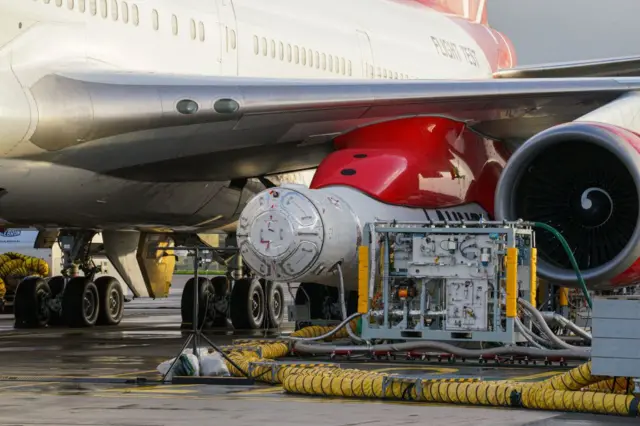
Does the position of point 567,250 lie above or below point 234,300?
above

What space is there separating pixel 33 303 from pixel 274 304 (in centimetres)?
321

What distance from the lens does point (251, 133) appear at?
Result: 13359mm

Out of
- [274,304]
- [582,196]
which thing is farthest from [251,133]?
[274,304]

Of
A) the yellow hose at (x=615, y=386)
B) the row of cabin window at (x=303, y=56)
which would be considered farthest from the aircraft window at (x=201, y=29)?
the yellow hose at (x=615, y=386)

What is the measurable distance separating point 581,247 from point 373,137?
2278mm

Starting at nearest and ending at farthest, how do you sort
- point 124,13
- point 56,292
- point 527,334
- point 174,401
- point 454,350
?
point 174,401, point 527,334, point 454,350, point 124,13, point 56,292

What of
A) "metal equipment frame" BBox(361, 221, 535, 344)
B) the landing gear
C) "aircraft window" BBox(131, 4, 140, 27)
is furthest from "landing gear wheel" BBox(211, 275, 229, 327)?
"metal equipment frame" BBox(361, 221, 535, 344)

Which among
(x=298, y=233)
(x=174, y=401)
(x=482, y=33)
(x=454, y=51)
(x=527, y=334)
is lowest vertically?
(x=174, y=401)

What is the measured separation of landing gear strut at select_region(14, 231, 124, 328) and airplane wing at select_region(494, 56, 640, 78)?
6566 mm

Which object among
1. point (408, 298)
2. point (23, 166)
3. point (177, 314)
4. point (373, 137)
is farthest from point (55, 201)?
point (177, 314)

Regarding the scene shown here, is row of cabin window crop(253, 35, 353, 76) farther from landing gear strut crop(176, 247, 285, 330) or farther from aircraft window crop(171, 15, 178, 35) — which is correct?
landing gear strut crop(176, 247, 285, 330)

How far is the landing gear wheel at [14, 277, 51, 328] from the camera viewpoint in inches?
742

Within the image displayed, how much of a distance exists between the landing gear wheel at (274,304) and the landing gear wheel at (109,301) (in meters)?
2.15

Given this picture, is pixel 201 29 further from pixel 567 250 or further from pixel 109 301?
pixel 109 301
